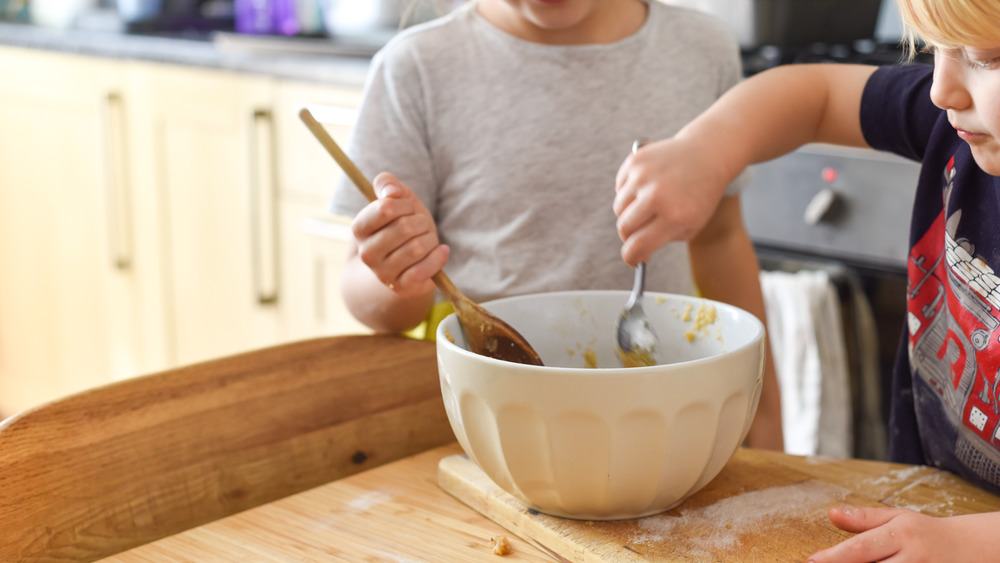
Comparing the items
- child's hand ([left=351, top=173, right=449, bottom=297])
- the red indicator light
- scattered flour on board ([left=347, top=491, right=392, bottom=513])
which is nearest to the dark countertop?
the red indicator light

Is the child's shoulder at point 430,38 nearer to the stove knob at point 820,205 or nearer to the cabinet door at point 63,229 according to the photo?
the stove knob at point 820,205

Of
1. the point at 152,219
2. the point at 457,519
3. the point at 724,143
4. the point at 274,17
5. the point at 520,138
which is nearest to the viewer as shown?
the point at 457,519

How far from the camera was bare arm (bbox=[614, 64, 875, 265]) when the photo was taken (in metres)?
0.64

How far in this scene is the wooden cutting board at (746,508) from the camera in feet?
1.72

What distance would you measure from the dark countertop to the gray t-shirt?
0.65 m

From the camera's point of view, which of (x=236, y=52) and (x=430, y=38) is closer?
(x=430, y=38)

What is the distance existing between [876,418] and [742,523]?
818mm

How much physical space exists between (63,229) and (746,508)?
6.79 ft

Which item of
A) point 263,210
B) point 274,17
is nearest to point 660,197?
point 263,210

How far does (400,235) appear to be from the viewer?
67 cm

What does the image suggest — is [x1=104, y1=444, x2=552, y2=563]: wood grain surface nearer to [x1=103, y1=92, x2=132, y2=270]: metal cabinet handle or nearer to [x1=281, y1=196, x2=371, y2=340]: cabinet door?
[x1=281, y1=196, x2=371, y2=340]: cabinet door

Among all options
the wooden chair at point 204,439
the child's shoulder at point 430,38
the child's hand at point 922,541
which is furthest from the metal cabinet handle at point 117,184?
the child's hand at point 922,541

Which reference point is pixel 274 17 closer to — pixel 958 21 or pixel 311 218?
pixel 311 218

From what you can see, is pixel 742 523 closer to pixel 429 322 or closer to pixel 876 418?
pixel 429 322
